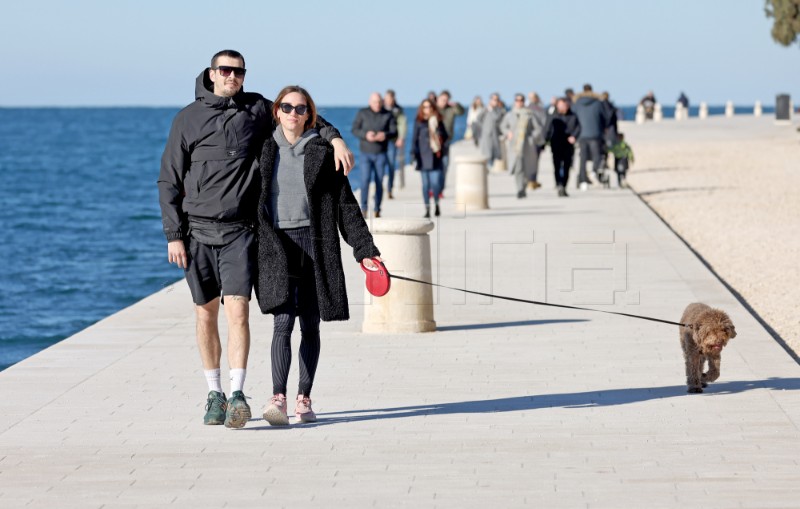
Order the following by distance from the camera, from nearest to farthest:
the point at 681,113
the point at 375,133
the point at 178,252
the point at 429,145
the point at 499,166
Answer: the point at 178,252, the point at 375,133, the point at 429,145, the point at 499,166, the point at 681,113

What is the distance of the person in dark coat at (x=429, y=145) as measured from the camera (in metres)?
21.5

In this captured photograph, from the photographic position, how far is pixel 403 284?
35.9ft

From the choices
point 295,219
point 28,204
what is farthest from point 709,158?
point 295,219

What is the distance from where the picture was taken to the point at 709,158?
43.2m

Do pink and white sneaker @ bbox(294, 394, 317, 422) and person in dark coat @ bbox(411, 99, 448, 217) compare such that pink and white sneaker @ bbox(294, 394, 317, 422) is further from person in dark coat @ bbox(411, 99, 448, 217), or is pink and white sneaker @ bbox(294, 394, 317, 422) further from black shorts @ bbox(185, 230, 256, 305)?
person in dark coat @ bbox(411, 99, 448, 217)

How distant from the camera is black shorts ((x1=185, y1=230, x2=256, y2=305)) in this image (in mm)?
7613

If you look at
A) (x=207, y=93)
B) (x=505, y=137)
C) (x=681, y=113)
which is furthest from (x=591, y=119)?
(x=681, y=113)

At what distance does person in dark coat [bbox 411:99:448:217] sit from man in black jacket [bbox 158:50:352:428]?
45.4 feet

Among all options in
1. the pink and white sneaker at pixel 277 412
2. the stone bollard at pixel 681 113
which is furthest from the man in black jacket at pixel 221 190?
the stone bollard at pixel 681 113

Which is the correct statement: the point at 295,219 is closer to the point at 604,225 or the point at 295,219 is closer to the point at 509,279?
the point at 509,279

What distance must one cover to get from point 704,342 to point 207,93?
3.07 meters

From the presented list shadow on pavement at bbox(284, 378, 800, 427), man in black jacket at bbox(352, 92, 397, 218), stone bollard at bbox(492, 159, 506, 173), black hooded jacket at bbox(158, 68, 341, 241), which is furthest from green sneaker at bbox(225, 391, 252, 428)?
stone bollard at bbox(492, 159, 506, 173)

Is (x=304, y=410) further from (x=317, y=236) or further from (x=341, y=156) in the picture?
(x=341, y=156)

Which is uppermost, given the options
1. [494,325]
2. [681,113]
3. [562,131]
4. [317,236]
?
[317,236]
